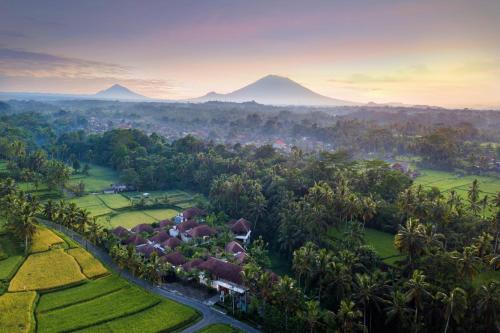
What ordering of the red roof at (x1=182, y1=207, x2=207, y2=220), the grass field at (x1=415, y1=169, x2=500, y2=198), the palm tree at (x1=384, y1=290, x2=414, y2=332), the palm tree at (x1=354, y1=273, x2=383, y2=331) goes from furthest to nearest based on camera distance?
the grass field at (x1=415, y1=169, x2=500, y2=198) < the red roof at (x1=182, y1=207, x2=207, y2=220) < the palm tree at (x1=354, y1=273, x2=383, y2=331) < the palm tree at (x1=384, y1=290, x2=414, y2=332)

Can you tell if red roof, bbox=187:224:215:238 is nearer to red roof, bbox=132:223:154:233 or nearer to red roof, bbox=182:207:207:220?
red roof, bbox=132:223:154:233

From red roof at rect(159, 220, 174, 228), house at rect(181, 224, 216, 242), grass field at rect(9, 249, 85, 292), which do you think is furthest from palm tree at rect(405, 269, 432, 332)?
red roof at rect(159, 220, 174, 228)

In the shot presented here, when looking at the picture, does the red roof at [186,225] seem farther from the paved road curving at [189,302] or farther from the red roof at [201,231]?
the paved road curving at [189,302]

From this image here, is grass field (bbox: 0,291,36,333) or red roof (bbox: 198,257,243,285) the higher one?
red roof (bbox: 198,257,243,285)

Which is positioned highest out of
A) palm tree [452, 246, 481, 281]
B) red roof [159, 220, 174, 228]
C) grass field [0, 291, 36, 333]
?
palm tree [452, 246, 481, 281]

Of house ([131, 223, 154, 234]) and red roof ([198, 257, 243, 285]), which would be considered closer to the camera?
red roof ([198, 257, 243, 285])

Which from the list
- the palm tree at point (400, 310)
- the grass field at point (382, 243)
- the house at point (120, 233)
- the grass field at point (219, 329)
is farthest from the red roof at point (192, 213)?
the palm tree at point (400, 310)

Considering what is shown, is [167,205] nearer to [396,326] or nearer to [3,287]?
[3,287]

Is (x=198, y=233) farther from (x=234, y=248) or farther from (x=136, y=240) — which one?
(x=136, y=240)
